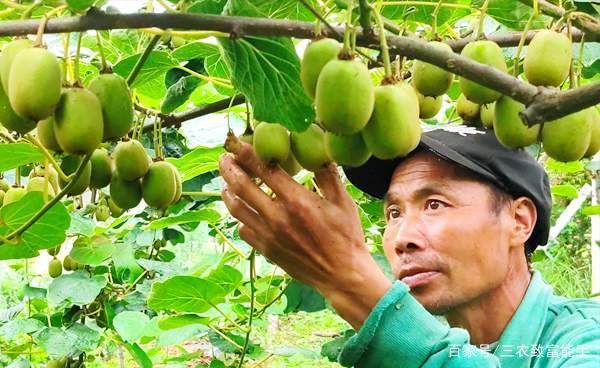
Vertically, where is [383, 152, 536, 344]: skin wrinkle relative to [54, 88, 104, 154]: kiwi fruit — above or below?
below

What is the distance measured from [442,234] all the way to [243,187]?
671 millimetres

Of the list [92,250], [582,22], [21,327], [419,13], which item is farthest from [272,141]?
[21,327]

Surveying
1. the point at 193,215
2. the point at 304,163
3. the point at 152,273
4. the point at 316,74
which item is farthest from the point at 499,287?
the point at 152,273

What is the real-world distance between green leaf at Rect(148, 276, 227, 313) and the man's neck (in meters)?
0.53

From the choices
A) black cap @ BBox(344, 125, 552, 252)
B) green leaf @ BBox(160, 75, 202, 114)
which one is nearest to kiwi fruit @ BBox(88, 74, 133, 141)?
green leaf @ BBox(160, 75, 202, 114)

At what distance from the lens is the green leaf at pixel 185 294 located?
1790mm

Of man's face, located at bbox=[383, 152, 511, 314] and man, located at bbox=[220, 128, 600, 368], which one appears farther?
man's face, located at bbox=[383, 152, 511, 314]

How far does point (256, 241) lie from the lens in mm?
1072

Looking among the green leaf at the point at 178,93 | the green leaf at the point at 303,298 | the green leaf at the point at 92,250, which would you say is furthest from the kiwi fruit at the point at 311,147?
the green leaf at the point at 92,250

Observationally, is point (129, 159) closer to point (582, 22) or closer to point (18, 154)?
point (18, 154)

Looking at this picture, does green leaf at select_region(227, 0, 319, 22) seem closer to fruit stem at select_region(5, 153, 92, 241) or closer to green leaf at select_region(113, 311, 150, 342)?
fruit stem at select_region(5, 153, 92, 241)

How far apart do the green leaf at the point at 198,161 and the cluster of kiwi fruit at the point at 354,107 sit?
82 cm

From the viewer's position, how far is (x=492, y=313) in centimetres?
168

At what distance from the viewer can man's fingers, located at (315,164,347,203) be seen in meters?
1.00
